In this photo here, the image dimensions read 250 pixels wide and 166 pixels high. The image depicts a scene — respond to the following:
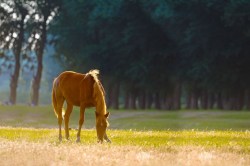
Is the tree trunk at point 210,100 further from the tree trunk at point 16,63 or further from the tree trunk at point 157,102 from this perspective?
the tree trunk at point 16,63

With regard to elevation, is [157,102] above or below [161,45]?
below

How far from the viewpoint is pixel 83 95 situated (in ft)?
73.4

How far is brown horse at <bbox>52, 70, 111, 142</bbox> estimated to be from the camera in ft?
70.8

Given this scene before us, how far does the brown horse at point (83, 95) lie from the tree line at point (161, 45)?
39.0 metres

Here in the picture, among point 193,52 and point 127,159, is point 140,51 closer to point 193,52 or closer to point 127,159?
point 193,52

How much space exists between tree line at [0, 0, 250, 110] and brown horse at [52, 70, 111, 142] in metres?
39.0

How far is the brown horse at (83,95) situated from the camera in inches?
850

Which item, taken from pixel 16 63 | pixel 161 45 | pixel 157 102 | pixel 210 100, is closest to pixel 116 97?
pixel 157 102

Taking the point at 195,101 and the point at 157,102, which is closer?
the point at 195,101

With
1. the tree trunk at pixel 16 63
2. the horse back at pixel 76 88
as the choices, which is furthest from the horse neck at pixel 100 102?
the tree trunk at pixel 16 63

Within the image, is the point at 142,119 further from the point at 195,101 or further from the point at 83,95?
the point at 83,95

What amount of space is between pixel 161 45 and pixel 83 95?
50381 mm

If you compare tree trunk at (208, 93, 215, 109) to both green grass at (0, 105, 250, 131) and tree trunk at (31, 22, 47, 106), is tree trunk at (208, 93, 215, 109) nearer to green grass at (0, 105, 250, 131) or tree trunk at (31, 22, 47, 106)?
green grass at (0, 105, 250, 131)

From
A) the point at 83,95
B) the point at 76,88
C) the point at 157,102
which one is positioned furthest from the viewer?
the point at 157,102
